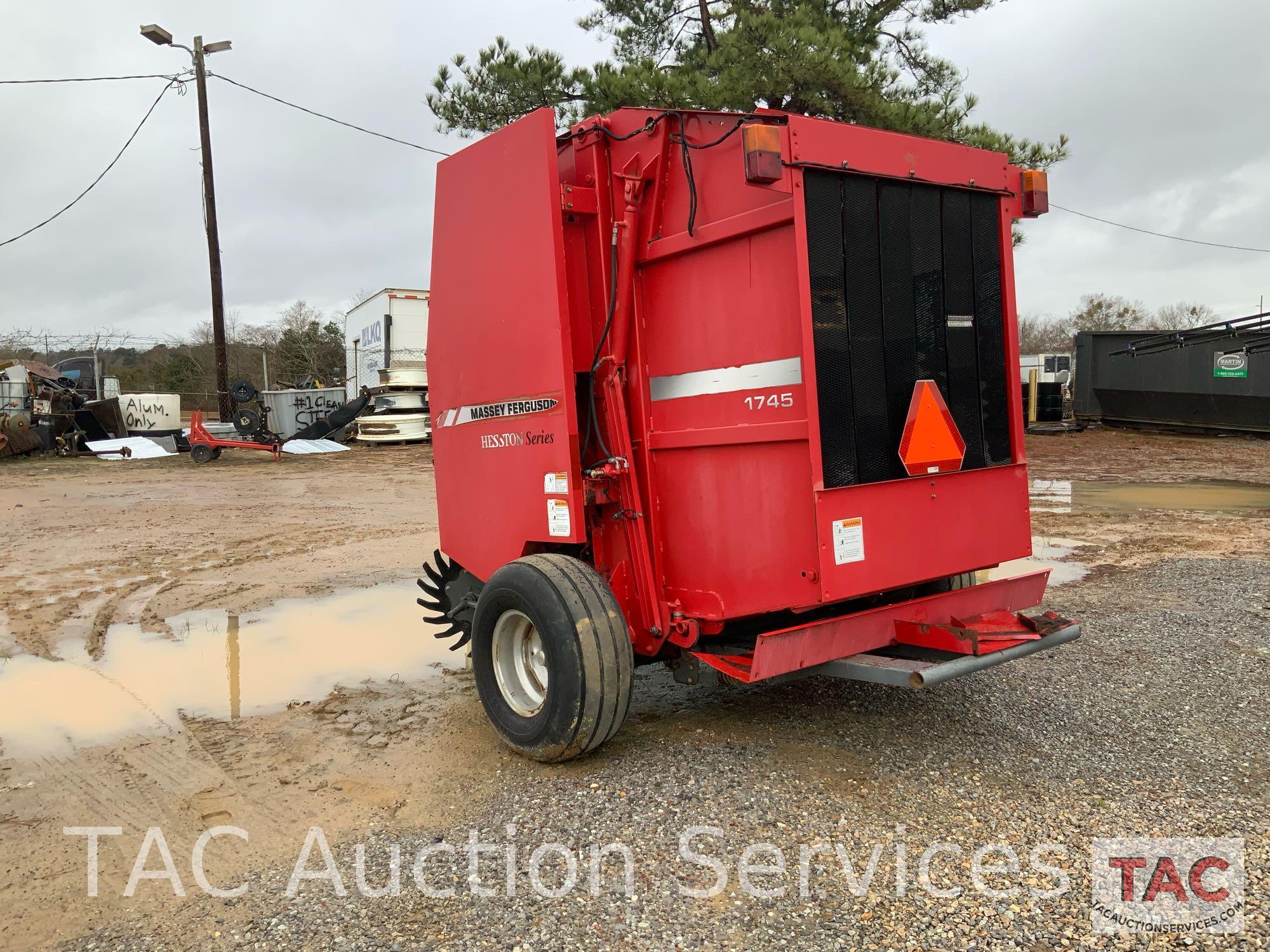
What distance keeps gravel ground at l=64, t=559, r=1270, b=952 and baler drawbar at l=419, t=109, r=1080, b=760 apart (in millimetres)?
406

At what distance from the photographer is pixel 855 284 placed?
3.61m

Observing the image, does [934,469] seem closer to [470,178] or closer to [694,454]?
[694,454]

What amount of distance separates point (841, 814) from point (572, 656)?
116cm

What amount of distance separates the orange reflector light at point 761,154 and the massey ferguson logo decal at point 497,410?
1.31m

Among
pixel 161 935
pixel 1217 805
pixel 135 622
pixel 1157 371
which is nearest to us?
pixel 161 935

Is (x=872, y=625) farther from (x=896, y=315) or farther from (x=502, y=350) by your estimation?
(x=502, y=350)

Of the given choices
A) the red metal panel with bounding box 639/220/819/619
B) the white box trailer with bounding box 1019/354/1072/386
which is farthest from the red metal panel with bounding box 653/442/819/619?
the white box trailer with bounding box 1019/354/1072/386

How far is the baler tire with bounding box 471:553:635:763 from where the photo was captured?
143 inches

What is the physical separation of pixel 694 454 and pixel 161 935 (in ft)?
8.16

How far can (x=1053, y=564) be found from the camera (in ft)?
27.1

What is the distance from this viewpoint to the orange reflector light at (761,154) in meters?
3.24

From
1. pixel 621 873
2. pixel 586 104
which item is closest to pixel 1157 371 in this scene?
pixel 586 104

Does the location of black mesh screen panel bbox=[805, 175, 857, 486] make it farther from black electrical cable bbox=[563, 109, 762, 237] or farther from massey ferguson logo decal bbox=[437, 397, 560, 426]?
massey ferguson logo decal bbox=[437, 397, 560, 426]

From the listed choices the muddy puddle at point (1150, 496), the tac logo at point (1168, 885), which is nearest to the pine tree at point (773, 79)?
the muddy puddle at point (1150, 496)
